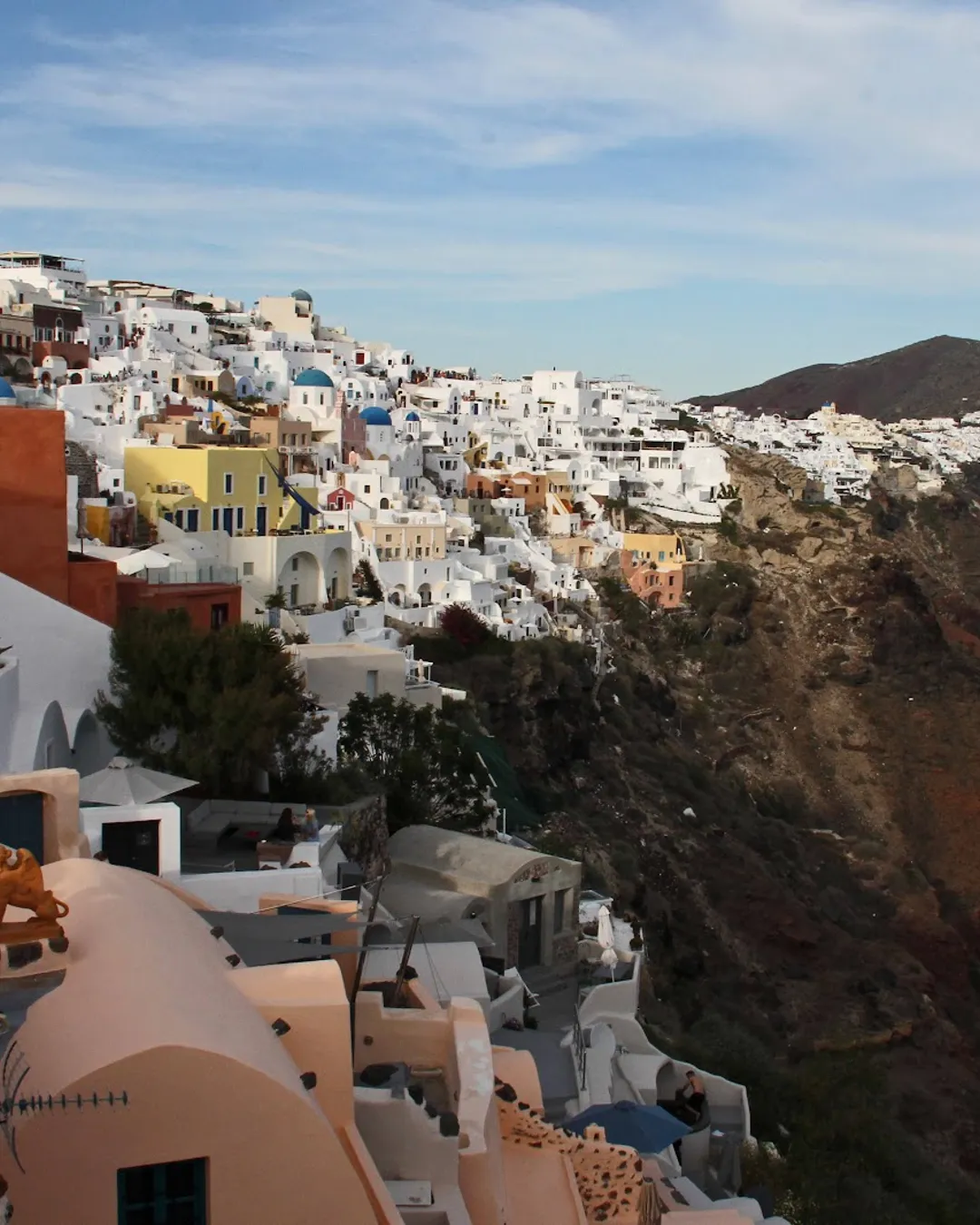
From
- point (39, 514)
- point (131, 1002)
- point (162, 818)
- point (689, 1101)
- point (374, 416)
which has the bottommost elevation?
point (689, 1101)

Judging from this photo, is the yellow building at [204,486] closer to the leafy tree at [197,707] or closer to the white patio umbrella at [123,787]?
the leafy tree at [197,707]

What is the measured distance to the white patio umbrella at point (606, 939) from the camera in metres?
16.7

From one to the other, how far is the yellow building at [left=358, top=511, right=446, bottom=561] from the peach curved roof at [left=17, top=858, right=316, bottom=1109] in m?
34.6

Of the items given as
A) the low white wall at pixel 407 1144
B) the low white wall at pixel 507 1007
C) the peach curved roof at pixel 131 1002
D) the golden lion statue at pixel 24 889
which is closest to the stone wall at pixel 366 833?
the low white wall at pixel 507 1007

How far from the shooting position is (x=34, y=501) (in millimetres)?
17094

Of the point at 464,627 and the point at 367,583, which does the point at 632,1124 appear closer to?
the point at 464,627

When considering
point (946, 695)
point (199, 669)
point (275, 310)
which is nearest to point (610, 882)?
point (199, 669)

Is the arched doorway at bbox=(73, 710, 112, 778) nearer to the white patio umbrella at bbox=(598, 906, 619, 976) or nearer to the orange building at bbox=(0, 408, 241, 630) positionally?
the orange building at bbox=(0, 408, 241, 630)

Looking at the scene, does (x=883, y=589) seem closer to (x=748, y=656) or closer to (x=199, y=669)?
(x=748, y=656)

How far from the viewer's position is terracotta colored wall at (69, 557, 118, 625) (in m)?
17.3

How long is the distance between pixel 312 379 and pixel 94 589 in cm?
3922

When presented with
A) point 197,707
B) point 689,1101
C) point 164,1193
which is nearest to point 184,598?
point 197,707

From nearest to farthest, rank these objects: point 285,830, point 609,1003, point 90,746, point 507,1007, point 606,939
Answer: point 507,1007, point 285,830, point 90,746, point 609,1003, point 606,939

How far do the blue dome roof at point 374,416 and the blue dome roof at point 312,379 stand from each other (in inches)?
119
